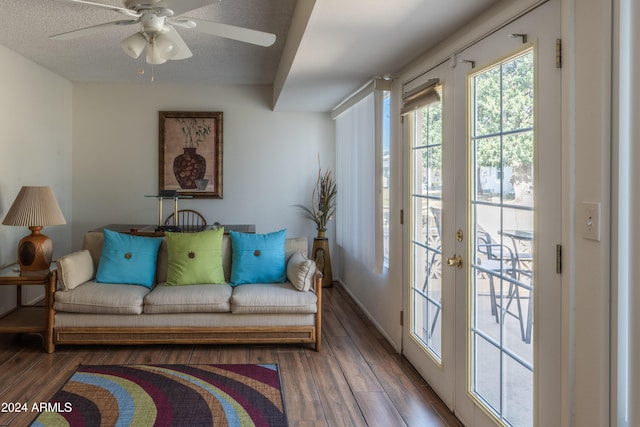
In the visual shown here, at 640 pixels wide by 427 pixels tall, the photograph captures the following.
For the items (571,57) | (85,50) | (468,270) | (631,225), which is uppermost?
(85,50)

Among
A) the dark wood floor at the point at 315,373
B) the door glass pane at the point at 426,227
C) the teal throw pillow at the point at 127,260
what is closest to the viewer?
the dark wood floor at the point at 315,373

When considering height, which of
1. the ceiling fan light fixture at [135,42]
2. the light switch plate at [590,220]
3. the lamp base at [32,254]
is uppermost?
the ceiling fan light fixture at [135,42]

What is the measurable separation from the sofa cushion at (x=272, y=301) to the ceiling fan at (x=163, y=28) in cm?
180

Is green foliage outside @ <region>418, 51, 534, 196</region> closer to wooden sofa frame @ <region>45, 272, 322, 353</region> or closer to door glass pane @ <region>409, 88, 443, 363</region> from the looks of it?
door glass pane @ <region>409, 88, 443, 363</region>

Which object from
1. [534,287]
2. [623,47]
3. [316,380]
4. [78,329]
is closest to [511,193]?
[534,287]

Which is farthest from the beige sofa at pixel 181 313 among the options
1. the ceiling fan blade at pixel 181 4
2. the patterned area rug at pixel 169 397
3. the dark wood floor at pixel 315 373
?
the ceiling fan blade at pixel 181 4

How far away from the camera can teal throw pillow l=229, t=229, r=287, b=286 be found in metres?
4.18

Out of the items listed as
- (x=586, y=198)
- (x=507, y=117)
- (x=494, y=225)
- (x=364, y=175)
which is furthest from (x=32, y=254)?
(x=586, y=198)

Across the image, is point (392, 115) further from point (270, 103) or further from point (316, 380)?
point (270, 103)

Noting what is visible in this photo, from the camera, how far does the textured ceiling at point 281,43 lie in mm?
2547

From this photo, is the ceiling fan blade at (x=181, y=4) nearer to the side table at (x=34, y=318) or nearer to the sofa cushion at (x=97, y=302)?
the sofa cushion at (x=97, y=302)

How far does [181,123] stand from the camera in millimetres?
6184

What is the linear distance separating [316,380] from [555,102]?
2.28 metres

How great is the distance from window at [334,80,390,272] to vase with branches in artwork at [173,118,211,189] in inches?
65.5
